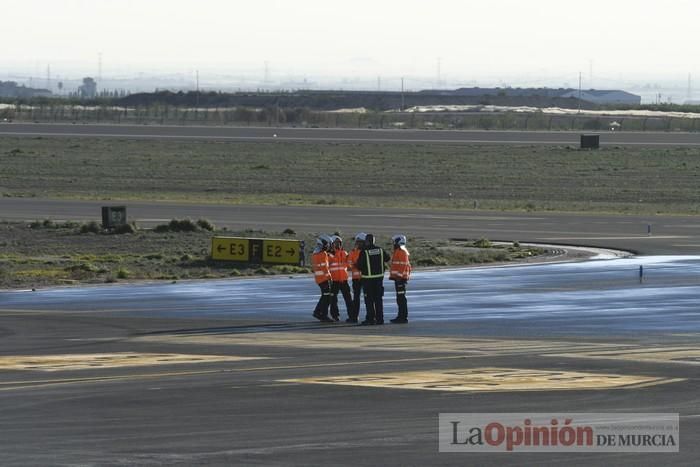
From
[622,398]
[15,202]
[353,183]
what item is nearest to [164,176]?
[353,183]

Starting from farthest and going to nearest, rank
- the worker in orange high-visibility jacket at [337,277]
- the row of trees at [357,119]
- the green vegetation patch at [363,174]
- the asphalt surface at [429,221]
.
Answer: the row of trees at [357,119], the green vegetation patch at [363,174], the asphalt surface at [429,221], the worker in orange high-visibility jacket at [337,277]

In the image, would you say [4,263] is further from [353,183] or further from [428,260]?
[353,183]

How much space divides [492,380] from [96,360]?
6604mm

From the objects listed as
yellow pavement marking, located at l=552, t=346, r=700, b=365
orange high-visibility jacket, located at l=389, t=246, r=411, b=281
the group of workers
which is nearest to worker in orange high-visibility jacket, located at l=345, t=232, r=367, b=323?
the group of workers

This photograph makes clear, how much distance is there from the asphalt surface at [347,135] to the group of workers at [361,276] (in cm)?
8690

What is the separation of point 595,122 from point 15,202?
9643 centimetres

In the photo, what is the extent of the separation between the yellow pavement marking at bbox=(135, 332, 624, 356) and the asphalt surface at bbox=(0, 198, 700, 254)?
69.9 feet

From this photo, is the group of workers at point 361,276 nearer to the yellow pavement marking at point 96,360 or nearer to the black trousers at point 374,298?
the black trousers at point 374,298

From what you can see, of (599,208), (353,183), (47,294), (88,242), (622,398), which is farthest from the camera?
(353,183)

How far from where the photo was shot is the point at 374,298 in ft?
90.7

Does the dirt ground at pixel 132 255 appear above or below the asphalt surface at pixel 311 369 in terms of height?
below

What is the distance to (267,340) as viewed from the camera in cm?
2503

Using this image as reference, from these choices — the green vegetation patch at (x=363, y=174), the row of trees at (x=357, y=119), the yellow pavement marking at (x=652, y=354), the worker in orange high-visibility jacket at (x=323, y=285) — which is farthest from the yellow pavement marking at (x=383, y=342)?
the row of trees at (x=357, y=119)

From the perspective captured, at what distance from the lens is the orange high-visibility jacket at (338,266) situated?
94.4 feet
